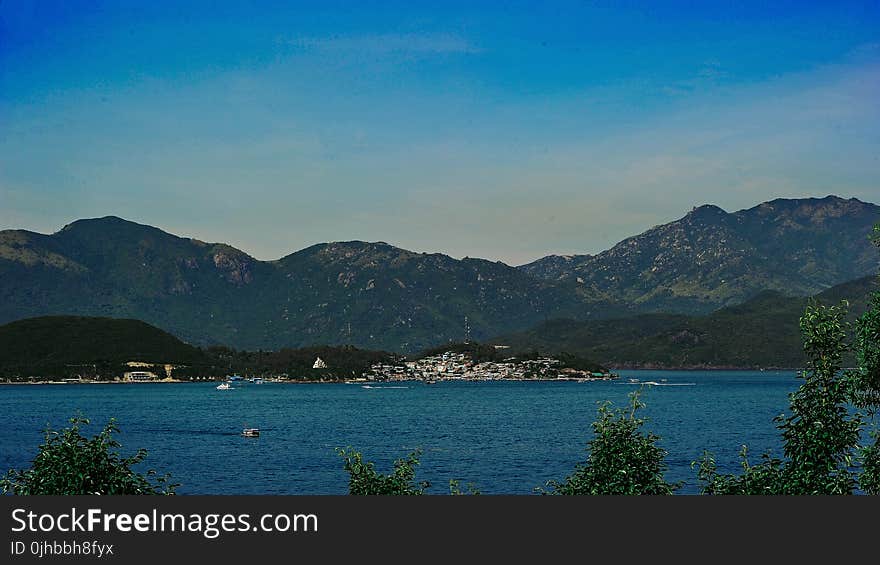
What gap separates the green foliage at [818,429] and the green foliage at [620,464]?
2650 millimetres

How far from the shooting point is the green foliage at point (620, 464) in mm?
27234

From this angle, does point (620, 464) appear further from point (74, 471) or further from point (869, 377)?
point (74, 471)

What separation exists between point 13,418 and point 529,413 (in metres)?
109

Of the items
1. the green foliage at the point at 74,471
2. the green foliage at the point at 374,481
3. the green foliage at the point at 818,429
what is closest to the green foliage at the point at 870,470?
the green foliage at the point at 818,429

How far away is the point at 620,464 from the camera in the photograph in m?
27.5

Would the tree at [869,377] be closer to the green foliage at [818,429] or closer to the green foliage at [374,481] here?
the green foliage at [818,429]

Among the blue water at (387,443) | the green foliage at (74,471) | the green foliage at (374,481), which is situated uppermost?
the green foliage at (74,471)

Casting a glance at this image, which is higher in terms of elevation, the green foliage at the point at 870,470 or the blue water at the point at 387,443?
the green foliage at the point at 870,470

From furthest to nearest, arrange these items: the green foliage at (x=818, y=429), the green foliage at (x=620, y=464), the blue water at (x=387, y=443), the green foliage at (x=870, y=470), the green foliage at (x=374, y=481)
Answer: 1. the blue water at (x=387, y=443)
2. the green foliage at (x=374, y=481)
3. the green foliage at (x=620, y=464)
4. the green foliage at (x=870, y=470)
5. the green foliage at (x=818, y=429)

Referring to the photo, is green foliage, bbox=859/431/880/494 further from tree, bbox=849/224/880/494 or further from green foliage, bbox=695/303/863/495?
green foliage, bbox=695/303/863/495

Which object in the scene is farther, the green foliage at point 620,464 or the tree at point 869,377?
the green foliage at point 620,464

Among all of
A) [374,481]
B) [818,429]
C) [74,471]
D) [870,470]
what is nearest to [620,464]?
[818,429]

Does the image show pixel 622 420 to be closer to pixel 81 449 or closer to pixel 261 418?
pixel 81 449

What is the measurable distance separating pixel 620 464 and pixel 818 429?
19.3ft
